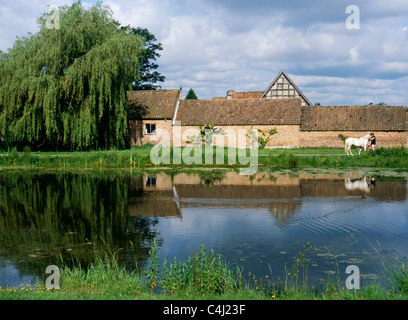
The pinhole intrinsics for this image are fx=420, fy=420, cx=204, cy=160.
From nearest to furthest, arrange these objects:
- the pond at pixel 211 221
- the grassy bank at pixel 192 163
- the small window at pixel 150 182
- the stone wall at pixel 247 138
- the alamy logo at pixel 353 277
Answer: the alamy logo at pixel 353 277, the pond at pixel 211 221, the small window at pixel 150 182, the grassy bank at pixel 192 163, the stone wall at pixel 247 138

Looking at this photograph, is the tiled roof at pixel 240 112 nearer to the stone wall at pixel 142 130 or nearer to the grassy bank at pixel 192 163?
the stone wall at pixel 142 130

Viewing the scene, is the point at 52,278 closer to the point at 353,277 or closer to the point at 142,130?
the point at 353,277

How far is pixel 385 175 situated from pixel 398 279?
15.9 metres

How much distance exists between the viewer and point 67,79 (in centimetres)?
2845

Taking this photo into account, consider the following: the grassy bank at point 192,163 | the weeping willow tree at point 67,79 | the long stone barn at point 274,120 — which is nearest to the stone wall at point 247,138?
the long stone barn at point 274,120

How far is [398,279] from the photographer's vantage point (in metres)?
6.54

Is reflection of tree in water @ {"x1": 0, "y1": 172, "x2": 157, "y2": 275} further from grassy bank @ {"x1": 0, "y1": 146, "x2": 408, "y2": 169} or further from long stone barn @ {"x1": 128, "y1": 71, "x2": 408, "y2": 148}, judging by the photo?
long stone barn @ {"x1": 128, "y1": 71, "x2": 408, "y2": 148}

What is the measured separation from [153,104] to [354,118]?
61.8ft

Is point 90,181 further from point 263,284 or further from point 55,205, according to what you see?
point 263,284

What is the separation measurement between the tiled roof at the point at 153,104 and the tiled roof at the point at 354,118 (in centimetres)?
1228

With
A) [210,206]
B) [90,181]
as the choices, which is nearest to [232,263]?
[210,206]

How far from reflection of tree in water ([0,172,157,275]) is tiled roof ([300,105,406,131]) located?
24.9 m

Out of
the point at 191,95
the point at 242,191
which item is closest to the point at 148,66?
the point at 191,95

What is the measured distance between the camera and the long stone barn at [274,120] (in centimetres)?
3816
